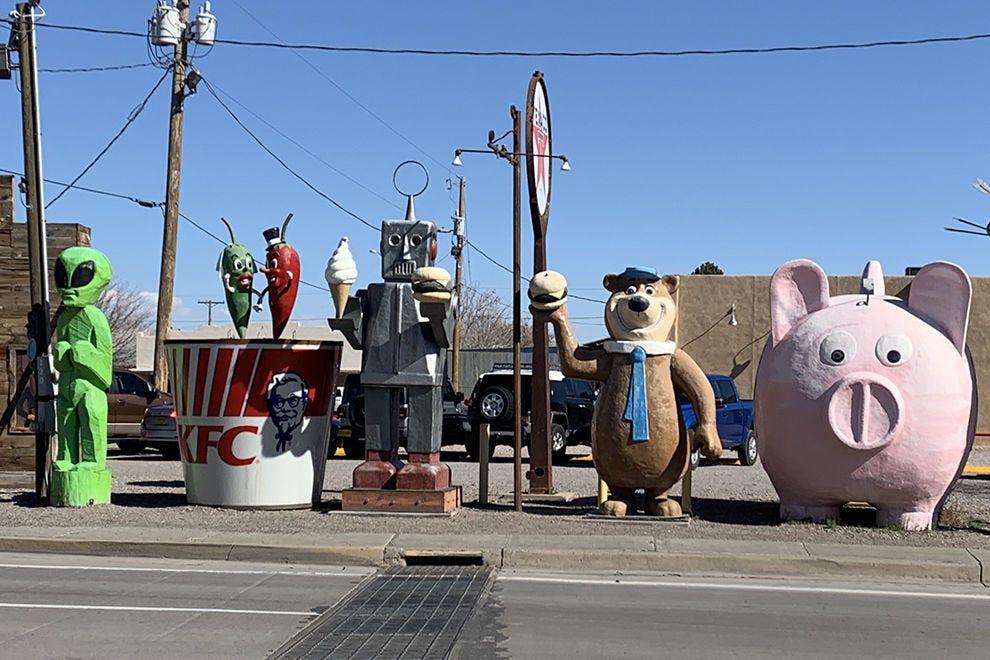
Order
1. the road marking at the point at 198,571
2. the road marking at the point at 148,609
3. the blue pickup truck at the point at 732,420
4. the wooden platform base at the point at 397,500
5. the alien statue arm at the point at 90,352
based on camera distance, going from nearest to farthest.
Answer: the road marking at the point at 148,609 → the road marking at the point at 198,571 → the wooden platform base at the point at 397,500 → the alien statue arm at the point at 90,352 → the blue pickup truck at the point at 732,420

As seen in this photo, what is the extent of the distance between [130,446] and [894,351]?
16596mm

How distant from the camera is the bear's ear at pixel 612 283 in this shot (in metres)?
12.8

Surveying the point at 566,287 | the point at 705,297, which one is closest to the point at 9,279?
the point at 566,287

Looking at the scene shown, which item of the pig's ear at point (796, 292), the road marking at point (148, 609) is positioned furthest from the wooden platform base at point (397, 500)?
the road marking at point (148, 609)

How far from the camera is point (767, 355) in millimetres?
12320

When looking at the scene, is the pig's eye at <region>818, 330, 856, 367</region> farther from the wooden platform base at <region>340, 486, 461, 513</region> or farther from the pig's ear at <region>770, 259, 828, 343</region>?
the wooden platform base at <region>340, 486, 461, 513</region>

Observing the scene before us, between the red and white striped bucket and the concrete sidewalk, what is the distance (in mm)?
1527

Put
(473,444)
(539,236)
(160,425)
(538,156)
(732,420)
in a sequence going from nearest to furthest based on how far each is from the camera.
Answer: (538,156) < (539,236) < (160,425) < (732,420) < (473,444)

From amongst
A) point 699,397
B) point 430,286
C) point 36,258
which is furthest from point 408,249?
point 36,258

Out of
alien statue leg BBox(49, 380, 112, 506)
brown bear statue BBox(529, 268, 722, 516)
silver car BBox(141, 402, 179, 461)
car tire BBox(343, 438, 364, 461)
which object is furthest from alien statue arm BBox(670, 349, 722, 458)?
silver car BBox(141, 402, 179, 461)

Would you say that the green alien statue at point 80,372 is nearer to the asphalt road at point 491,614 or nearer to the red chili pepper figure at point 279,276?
the red chili pepper figure at point 279,276

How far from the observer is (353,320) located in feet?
43.5

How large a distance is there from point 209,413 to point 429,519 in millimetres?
2680

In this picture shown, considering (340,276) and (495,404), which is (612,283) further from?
(495,404)
